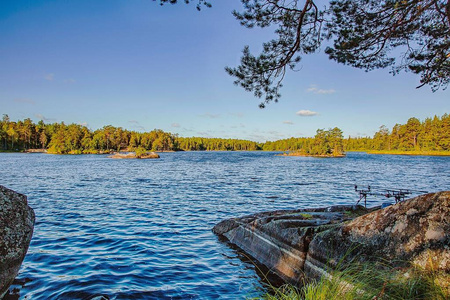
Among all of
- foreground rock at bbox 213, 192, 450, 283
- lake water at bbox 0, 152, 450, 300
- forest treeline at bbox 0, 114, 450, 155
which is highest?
forest treeline at bbox 0, 114, 450, 155

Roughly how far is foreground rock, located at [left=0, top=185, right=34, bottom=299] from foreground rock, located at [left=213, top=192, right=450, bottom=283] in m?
5.61

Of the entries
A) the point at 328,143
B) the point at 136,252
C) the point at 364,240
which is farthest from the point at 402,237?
the point at 328,143

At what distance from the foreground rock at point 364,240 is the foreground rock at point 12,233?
5.61 meters

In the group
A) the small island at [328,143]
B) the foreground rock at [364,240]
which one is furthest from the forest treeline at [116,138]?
the foreground rock at [364,240]

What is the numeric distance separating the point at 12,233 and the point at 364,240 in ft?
21.1

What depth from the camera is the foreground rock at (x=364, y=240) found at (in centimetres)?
405

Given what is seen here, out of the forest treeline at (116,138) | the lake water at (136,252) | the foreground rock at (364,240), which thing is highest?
the forest treeline at (116,138)

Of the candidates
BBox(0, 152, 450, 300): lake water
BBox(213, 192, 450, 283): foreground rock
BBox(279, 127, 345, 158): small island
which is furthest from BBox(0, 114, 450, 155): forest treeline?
BBox(213, 192, 450, 283): foreground rock

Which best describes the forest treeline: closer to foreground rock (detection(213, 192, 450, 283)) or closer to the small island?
the small island

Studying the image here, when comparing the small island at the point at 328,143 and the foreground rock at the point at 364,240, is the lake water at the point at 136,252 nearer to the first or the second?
the foreground rock at the point at 364,240

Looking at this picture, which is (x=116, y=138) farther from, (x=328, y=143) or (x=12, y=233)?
(x=12, y=233)

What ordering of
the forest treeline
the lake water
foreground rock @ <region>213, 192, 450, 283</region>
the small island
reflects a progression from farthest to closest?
the small island < the forest treeline < the lake water < foreground rock @ <region>213, 192, 450, 283</region>

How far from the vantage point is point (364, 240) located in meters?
5.06

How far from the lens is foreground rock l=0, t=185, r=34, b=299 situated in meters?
4.96
